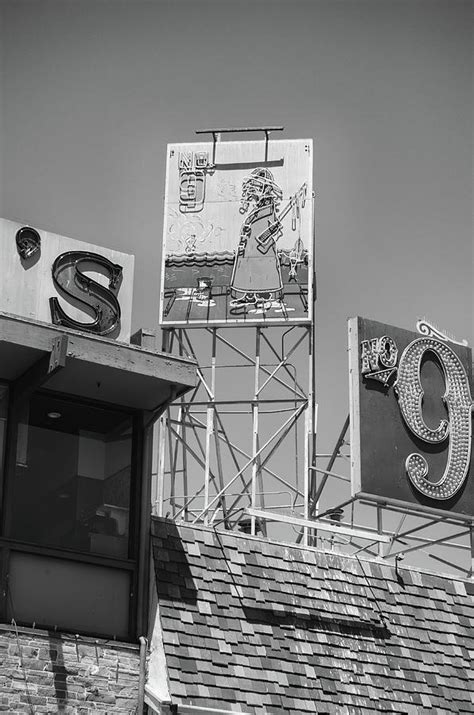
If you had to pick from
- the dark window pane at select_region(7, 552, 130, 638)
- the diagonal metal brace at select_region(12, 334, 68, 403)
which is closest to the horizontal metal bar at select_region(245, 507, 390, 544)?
the dark window pane at select_region(7, 552, 130, 638)

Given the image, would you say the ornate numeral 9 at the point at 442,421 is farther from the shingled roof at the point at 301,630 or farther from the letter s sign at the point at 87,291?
the letter s sign at the point at 87,291

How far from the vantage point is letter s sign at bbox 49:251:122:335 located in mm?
16047

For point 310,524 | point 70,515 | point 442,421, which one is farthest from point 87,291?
point 442,421

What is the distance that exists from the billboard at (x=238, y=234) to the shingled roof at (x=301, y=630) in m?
10.1

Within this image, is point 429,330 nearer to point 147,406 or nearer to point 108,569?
point 147,406

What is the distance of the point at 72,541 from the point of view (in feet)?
50.0

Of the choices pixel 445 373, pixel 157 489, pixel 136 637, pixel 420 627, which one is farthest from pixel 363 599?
pixel 157 489

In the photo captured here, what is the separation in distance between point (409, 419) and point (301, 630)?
499 cm

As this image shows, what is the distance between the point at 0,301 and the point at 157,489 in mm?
11680

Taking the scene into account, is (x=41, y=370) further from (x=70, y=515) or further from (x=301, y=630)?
(x=301, y=630)

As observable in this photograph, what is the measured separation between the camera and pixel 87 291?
16281 mm

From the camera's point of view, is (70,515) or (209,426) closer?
(70,515)

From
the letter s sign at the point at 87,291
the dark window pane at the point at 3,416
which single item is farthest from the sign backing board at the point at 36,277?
the dark window pane at the point at 3,416

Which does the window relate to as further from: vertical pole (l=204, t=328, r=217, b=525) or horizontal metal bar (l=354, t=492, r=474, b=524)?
vertical pole (l=204, t=328, r=217, b=525)
